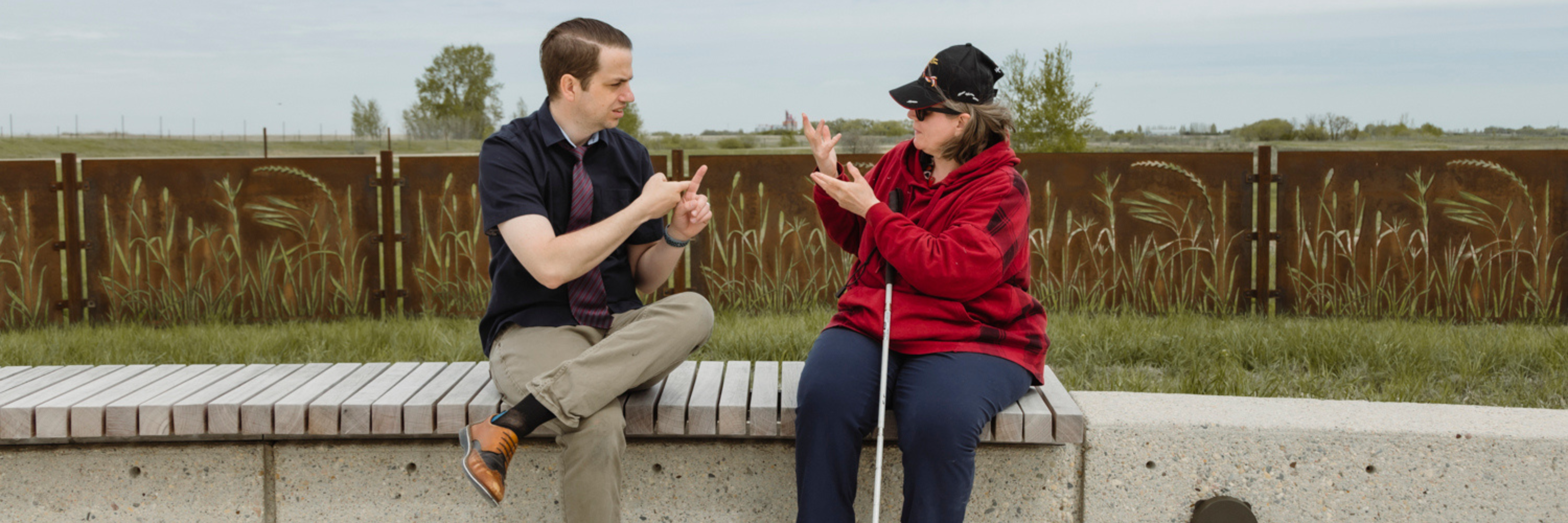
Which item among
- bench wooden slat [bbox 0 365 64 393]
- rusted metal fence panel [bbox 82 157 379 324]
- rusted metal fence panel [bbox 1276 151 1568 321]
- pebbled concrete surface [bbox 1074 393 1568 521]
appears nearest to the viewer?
pebbled concrete surface [bbox 1074 393 1568 521]

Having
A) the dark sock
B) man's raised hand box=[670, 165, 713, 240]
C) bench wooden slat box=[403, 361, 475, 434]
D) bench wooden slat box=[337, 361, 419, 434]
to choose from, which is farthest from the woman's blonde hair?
bench wooden slat box=[337, 361, 419, 434]

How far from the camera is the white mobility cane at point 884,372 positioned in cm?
284

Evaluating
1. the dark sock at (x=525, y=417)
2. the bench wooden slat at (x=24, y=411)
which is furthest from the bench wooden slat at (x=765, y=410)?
the bench wooden slat at (x=24, y=411)

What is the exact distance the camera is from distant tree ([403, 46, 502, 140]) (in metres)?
66.8

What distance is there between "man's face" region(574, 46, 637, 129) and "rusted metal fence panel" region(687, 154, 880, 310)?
3971mm

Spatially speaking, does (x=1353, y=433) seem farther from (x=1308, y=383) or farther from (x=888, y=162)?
(x=888, y=162)

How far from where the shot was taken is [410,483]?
326 cm

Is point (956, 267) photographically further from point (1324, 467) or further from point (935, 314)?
point (1324, 467)

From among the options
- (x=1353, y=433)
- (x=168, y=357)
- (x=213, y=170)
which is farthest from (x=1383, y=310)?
(x=213, y=170)

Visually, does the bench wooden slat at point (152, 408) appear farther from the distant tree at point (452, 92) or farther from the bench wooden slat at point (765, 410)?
the distant tree at point (452, 92)

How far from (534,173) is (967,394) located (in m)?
1.25

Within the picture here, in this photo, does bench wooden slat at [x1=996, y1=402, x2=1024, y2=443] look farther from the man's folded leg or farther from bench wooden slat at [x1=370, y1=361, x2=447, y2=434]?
bench wooden slat at [x1=370, y1=361, x2=447, y2=434]

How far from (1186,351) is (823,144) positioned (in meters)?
2.45

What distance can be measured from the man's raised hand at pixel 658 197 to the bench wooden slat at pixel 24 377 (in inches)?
84.2
